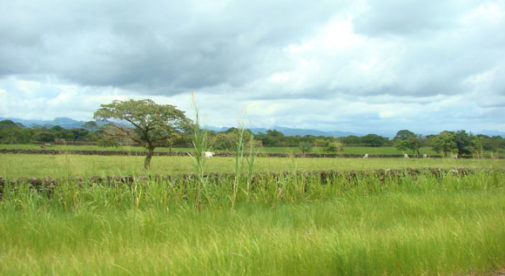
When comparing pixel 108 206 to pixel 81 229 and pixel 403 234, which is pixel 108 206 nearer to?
pixel 81 229

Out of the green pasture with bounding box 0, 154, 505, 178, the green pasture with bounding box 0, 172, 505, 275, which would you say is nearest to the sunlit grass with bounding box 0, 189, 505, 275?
the green pasture with bounding box 0, 172, 505, 275

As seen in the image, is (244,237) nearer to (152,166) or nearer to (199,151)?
(199,151)

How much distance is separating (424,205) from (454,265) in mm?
2844

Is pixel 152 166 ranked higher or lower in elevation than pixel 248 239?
lower

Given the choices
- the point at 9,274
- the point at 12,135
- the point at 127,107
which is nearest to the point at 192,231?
the point at 9,274

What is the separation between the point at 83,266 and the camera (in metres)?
3.19

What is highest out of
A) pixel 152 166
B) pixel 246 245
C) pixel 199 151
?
pixel 199 151

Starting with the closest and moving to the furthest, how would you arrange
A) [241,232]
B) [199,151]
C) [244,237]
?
[244,237]
[241,232]
[199,151]

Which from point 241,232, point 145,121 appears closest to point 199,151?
point 241,232

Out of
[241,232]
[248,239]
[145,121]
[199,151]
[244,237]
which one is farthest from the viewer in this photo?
[145,121]

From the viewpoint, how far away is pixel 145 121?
20047mm

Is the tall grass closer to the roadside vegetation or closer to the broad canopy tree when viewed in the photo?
the roadside vegetation

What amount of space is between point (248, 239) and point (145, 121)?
17.9m

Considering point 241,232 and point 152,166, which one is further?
point 152,166
